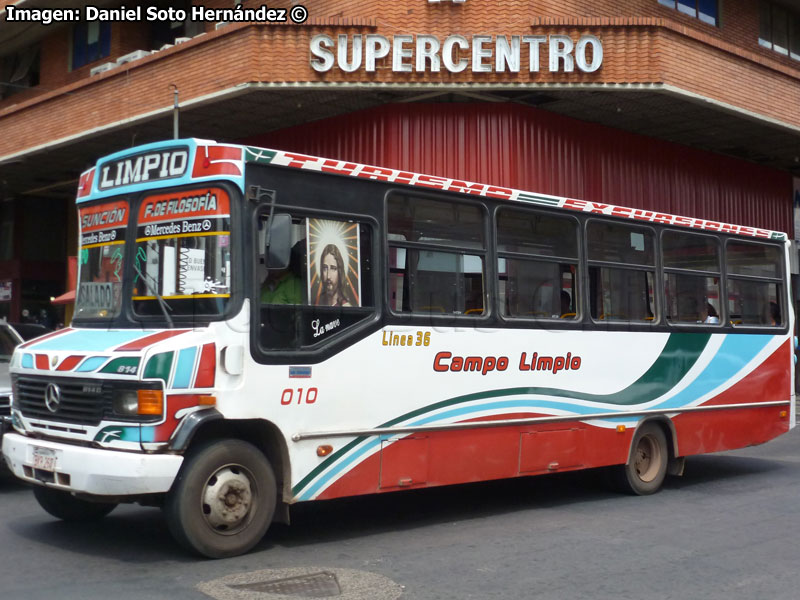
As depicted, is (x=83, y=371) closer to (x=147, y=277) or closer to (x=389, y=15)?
Answer: (x=147, y=277)

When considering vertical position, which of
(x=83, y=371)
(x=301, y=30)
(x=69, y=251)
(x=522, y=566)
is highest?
(x=301, y=30)

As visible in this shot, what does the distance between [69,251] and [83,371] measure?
2117 centimetres

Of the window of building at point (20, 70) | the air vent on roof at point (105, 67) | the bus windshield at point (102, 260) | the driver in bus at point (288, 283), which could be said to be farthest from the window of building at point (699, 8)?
the window of building at point (20, 70)

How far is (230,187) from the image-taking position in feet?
22.2

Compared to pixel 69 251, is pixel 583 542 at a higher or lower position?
lower

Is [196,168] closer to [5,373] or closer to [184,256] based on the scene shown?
[184,256]

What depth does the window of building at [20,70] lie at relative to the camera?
991 inches

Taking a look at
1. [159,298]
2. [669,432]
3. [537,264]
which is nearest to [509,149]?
[669,432]

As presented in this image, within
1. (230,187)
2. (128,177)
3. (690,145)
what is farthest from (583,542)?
(690,145)

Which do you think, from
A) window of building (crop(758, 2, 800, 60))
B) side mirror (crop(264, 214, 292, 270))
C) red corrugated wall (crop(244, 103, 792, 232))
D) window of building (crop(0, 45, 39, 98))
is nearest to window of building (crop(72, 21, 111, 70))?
window of building (crop(0, 45, 39, 98))

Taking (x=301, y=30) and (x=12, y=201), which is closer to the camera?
(x=301, y=30)

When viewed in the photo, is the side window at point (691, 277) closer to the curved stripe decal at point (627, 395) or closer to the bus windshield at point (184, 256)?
the curved stripe decal at point (627, 395)

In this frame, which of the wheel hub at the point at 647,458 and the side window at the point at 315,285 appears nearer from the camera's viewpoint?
the side window at the point at 315,285

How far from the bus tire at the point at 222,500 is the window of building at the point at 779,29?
753 inches
